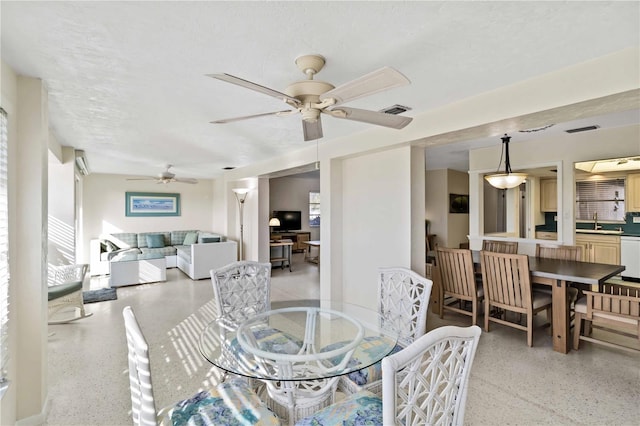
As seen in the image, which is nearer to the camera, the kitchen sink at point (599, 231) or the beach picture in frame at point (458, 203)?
the kitchen sink at point (599, 231)

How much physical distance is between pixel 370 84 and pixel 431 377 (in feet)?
4.18

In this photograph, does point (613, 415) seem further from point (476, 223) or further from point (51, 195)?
point (51, 195)

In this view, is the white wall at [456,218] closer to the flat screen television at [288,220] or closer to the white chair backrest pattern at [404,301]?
the flat screen television at [288,220]

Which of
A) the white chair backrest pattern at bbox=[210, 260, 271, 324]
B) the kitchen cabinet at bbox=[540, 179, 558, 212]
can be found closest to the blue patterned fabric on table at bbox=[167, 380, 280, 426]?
the white chair backrest pattern at bbox=[210, 260, 271, 324]

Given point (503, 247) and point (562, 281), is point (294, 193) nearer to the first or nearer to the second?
point (503, 247)

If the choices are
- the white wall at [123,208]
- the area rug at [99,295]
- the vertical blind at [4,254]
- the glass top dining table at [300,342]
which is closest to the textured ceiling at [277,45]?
the vertical blind at [4,254]

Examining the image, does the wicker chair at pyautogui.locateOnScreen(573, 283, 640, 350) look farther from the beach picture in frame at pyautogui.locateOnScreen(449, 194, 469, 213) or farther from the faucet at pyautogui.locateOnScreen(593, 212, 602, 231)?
the beach picture in frame at pyautogui.locateOnScreen(449, 194, 469, 213)

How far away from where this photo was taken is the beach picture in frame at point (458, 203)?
24.2 feet

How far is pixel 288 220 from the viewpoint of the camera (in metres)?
9.32

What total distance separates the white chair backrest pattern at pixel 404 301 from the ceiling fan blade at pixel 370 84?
148 cm

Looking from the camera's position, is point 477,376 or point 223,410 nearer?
point 223,410

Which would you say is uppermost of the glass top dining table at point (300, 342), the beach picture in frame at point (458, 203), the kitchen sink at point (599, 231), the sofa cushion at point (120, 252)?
the beach picture in frame at point (458, 203)

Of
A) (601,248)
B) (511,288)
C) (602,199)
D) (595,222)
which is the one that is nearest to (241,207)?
(511,288)

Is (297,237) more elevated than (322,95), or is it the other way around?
(322,95)
